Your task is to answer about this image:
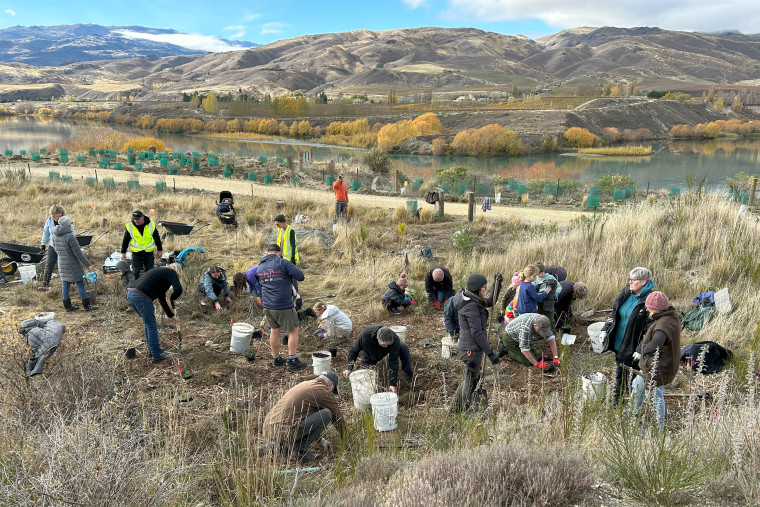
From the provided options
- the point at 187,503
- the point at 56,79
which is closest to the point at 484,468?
the point at 187,503

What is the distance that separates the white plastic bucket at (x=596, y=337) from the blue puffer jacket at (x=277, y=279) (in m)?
3.46

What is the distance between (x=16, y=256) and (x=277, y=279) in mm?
6147

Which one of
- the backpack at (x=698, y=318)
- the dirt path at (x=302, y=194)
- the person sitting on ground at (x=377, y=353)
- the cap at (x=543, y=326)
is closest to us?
the person sitting on ground at (x=377, y=353)

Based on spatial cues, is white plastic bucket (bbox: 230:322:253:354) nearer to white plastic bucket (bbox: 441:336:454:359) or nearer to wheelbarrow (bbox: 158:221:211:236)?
white plastic bucket (bbox: 441:336:454:359)

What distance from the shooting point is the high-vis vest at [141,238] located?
297 inches

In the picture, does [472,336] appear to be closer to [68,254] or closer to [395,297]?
[395,297]

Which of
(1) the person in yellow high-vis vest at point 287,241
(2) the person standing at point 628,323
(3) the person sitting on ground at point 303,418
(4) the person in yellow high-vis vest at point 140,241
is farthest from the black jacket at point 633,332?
(4) the person in yellow high-vis vest at point 140,241

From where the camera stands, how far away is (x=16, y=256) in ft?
29.3

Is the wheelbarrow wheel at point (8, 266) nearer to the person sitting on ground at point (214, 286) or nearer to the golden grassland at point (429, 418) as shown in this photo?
the golden grassland at point (429, 418)

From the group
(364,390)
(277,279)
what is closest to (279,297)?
(277,279)

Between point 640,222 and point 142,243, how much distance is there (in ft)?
27.3

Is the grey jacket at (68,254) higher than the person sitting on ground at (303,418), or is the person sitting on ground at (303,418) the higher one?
the grey jacket at (68,254)

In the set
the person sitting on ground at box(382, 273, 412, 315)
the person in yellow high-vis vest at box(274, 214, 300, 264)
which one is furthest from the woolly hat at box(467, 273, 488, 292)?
the person in yellow high-vis vest at box(274, 214, 300, 264)

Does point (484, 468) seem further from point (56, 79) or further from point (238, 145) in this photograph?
point (56, 79)
